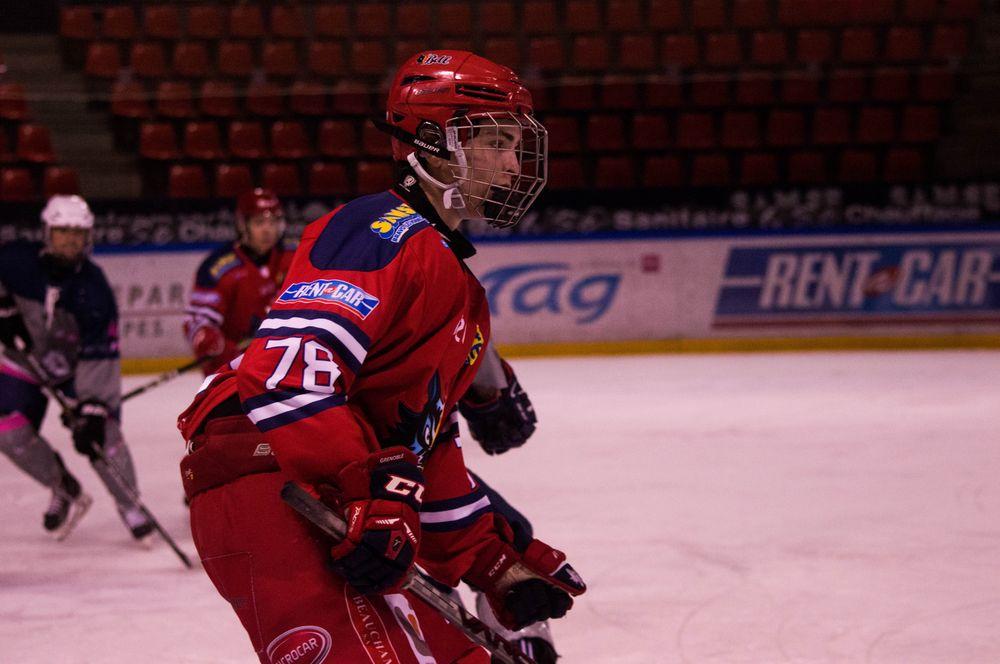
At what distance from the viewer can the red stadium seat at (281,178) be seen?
10281mm

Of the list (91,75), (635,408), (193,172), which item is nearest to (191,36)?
(91,75)

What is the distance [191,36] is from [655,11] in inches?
181

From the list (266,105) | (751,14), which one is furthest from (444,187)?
(751,14)

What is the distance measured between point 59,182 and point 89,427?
251 inches

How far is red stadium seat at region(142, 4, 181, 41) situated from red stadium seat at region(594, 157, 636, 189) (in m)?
4.44

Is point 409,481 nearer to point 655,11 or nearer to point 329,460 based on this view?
point 329,460

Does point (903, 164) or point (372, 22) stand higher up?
point (372, 22)

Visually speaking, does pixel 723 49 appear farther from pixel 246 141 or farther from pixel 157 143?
pixel 157 143

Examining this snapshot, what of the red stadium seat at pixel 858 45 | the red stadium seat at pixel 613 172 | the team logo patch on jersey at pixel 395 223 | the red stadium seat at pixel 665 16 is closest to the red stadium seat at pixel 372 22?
the red stadium seat at pixel 665 16

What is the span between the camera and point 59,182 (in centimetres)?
1012

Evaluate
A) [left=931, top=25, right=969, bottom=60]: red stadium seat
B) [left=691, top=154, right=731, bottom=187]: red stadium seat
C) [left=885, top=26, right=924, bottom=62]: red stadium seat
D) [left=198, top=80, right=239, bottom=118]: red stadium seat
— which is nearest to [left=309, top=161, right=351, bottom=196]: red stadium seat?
[left=198, top=80, right=239, bottom=118]: red stadium seat

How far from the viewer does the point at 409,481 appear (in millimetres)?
1604

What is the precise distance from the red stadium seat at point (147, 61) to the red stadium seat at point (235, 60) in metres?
0.57

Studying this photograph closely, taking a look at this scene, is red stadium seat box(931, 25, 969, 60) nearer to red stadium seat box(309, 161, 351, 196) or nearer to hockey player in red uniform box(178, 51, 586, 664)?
red stadium seat box(309, 161, 351, 196)
